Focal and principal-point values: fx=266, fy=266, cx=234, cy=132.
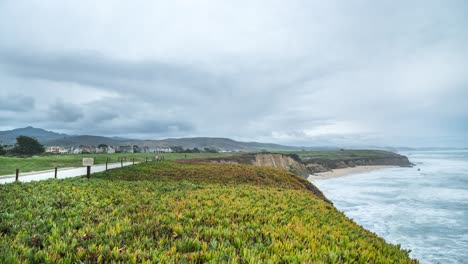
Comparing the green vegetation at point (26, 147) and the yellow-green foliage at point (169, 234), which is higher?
the green vegetation at point (26, 147)

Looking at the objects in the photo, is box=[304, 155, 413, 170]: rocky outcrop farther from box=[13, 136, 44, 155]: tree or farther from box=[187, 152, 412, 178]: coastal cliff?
box=[13, 136, 44, 155]: tree

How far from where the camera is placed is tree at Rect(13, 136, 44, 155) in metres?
83.5

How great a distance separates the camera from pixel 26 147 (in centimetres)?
8362

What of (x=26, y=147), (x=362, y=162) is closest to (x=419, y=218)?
(x=26, y=147)

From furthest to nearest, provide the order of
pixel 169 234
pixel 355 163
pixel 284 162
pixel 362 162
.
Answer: pixel 362 162, pixel 355 163, pixel 284 162, pixel 169 234

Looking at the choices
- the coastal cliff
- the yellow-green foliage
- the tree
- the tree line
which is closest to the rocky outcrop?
the coastal cliff

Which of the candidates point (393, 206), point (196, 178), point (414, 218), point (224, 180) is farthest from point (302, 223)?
point (393, 206)

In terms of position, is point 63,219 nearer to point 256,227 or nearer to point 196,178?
point 256,227

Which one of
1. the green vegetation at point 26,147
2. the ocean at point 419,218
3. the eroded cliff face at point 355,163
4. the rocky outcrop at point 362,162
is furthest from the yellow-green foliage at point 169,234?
the rocky outcrop at point 362,162

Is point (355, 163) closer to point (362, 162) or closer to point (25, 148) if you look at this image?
point (362, 162)

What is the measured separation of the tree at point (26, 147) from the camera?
274ft

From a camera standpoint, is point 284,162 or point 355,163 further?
point 355,163

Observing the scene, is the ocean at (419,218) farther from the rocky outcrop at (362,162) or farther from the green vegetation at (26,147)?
the green vegetation at (26,147)

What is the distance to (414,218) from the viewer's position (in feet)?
97.6
